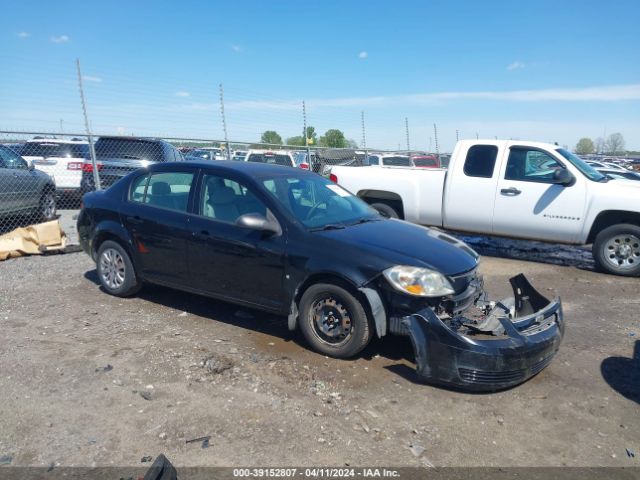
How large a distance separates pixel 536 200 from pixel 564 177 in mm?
522

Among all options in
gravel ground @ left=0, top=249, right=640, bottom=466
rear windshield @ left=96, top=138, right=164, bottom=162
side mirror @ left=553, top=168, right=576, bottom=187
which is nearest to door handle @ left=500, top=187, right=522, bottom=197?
side mirror @ left=553, top=168, right=576, bottom=187

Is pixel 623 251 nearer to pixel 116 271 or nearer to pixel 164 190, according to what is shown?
pixel 164 190

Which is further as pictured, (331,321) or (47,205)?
(47,205)

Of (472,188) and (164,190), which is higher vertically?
(164,190)

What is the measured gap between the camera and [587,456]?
3186 millimetres

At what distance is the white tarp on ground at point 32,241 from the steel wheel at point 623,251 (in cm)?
862

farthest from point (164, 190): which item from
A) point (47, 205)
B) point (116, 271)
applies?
point (47, 205)

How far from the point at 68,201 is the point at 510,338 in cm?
1261

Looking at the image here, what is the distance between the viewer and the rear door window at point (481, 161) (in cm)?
855

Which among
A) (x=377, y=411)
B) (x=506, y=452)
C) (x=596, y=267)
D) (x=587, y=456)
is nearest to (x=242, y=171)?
(x=377, y=411)

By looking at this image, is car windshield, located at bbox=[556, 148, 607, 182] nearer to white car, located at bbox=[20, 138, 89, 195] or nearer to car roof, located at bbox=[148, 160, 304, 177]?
car roof, located at bbox=[148, 160, 304, 177]

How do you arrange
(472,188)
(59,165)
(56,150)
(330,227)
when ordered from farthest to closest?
(56,150), (59,165), (472,188), (330,227)

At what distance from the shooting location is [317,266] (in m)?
4.44

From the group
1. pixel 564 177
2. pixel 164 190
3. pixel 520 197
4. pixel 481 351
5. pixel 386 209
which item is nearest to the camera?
pixel 481 351
